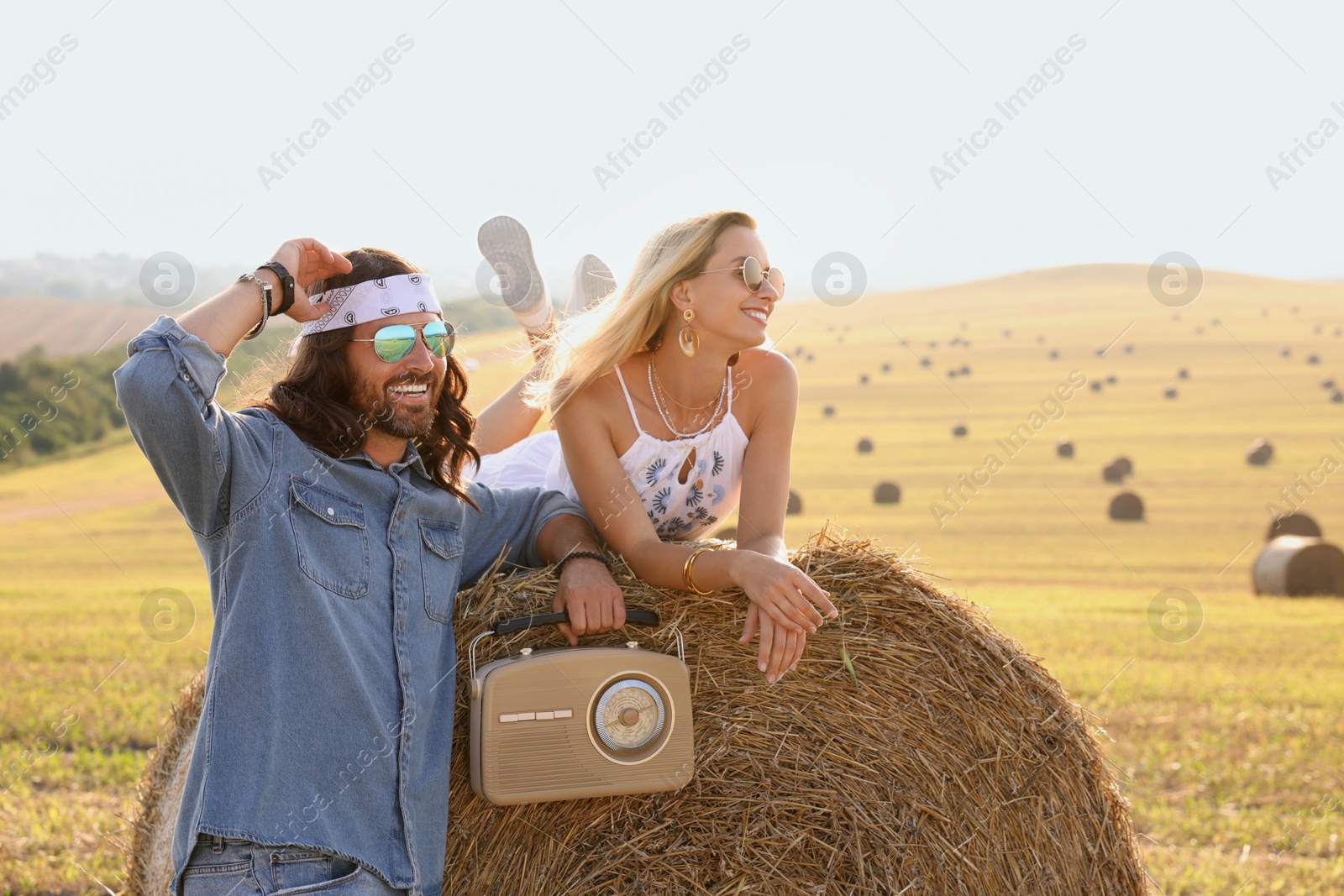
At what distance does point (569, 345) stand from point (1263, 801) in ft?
14.4

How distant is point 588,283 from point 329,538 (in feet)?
9.73

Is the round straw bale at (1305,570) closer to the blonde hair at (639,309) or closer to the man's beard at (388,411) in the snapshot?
the blonde hair at (639,309)

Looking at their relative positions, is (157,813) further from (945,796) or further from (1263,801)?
(1263,801)

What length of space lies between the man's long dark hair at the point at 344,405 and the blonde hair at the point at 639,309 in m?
0.47

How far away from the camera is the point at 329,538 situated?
9.37ft

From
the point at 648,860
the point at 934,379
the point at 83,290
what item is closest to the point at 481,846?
the point at 648,860

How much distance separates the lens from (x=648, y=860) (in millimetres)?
3232

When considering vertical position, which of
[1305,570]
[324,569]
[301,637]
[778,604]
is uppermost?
[1305,570]

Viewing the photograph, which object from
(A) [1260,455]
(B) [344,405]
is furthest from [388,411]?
(A) [1260,455]

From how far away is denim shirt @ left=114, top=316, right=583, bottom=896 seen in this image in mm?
2559

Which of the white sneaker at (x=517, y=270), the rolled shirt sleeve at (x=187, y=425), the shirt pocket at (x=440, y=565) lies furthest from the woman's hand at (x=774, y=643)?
the white sneaker at (x=517, y=270)

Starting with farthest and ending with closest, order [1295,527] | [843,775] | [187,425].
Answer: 1. [1295,527]
2. [843,775]
3. [187,425]

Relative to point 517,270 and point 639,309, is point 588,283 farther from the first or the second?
point 639,309

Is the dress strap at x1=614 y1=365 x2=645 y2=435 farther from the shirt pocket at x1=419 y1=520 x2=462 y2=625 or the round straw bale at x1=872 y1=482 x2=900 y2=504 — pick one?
the round straw bale at x1=872 y1=482 x2=900 y2=504
